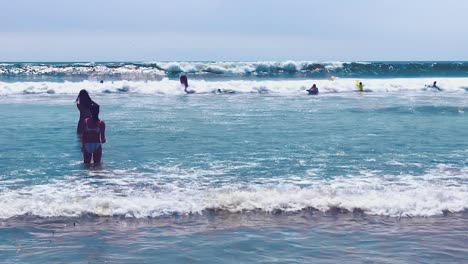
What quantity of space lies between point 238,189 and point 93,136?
396cm

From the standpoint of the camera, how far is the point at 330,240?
7289 millimetres

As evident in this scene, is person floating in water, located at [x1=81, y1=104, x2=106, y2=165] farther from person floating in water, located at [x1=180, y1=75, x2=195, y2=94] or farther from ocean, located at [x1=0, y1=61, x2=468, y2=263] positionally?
person floating in water, located at [x1=180, y1=75, x2=195, y2=94]

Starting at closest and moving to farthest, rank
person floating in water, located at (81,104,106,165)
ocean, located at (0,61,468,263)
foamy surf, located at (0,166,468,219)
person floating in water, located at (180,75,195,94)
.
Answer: ocean, located at (0,61,468,263) → foamy surf, located at (0,166,468,219) → person floating in water, located at (81,104,106,165) → person floating in water, located at (180,75,195,94)

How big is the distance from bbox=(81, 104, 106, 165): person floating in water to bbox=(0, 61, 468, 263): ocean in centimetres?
33

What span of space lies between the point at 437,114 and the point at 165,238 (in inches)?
732

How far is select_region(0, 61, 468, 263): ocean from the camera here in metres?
6.99

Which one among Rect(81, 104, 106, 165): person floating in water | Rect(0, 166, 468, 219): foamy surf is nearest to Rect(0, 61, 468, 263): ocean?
Rect(0, 166, 468, 219): foamy surf

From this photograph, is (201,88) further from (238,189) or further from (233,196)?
(233,196)

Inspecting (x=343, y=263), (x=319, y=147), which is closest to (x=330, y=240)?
(x=343, y=263)

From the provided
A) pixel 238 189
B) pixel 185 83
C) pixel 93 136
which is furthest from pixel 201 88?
pixel 238 189

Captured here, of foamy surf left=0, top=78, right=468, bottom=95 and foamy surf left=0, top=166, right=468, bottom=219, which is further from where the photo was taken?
foamy surf left=0, top=78, right=468, bottom=95

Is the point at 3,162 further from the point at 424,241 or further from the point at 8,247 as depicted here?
the point at 424,241

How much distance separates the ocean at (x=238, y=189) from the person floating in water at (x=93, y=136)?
33 cm

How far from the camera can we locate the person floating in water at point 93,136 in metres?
12.4
